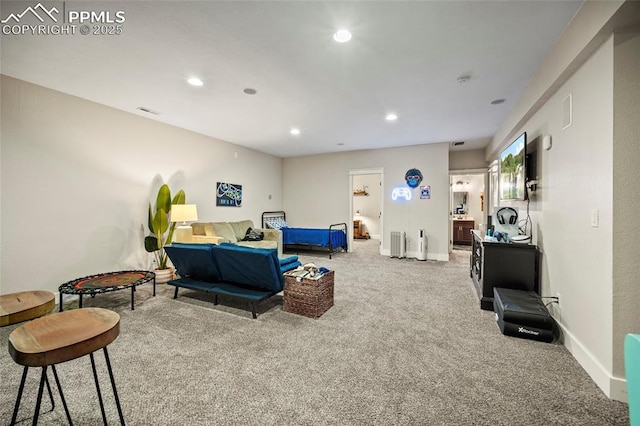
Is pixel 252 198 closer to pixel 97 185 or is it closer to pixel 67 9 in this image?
pixel 97 185

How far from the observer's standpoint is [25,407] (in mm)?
1688

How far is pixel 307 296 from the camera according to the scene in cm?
301

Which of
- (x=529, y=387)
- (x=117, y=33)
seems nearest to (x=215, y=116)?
(x=117, y=33)

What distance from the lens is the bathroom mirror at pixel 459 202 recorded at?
362 inches

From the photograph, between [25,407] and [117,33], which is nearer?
[25,407]

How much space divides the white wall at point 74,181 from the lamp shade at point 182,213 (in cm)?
49

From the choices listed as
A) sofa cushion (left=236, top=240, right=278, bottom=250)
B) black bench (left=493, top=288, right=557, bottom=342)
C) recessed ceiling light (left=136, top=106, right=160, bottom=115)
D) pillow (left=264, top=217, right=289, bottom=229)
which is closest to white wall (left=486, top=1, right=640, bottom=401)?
black bench (left=493, top=288, right=557, bottom=342)

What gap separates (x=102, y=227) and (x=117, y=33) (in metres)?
2.87

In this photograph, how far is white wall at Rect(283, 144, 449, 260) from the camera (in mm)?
6281

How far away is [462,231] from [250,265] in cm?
785

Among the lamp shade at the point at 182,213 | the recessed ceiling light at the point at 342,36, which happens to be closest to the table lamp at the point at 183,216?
the lamp shade at the point at 182,213

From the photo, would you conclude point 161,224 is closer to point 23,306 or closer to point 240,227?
point 240,227

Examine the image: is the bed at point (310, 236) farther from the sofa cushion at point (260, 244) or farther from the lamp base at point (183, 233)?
the lamp base at point (183, 233)

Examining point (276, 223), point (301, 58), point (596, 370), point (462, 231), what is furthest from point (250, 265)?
point (462, 231)
